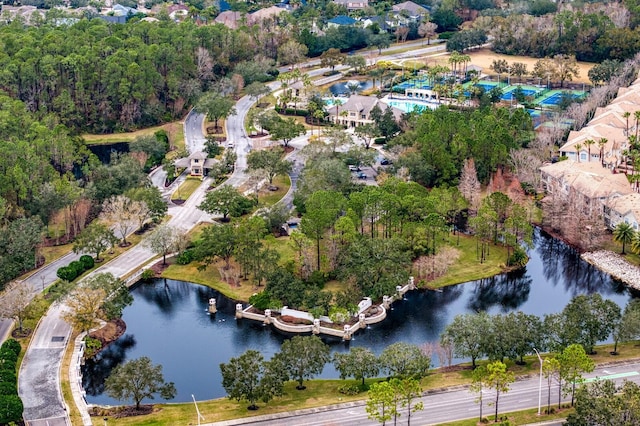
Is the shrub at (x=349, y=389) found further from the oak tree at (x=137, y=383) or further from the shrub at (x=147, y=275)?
the shrub at (x=147, y=275)

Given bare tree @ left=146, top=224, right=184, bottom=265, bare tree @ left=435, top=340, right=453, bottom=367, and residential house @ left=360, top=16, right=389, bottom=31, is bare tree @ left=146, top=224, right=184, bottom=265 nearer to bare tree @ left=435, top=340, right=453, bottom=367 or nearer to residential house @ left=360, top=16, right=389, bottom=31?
bare tree @ left=435, top=340, right=453, bottom=367

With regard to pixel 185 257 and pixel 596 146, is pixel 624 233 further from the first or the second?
pixel 185 257

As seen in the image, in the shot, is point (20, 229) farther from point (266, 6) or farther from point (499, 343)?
point (266, 6)

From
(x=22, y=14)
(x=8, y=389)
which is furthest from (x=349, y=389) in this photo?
(x=22, y=14)

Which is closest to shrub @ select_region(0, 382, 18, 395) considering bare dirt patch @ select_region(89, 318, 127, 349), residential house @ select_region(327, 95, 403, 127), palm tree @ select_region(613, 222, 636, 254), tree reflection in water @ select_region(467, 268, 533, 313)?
bare dirt patch @ select_region(89, 318, 127, 349)

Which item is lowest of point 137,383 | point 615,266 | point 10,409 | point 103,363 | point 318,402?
point 615,266

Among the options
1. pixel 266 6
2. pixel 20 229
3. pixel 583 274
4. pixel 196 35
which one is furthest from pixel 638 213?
pixel 266 6
